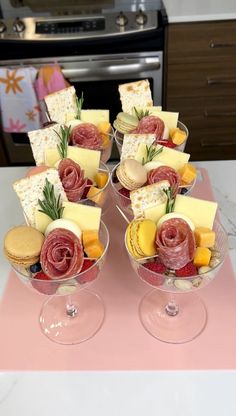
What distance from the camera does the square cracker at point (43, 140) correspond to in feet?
3.13

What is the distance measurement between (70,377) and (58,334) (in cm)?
11

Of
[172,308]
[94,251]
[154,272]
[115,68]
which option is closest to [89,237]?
[94,251]

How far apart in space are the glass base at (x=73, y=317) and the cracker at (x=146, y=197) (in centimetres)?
23

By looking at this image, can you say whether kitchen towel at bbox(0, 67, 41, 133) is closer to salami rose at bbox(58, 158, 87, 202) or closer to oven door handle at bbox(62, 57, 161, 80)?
oven door handle at bbox(62, 57, 161, 80)

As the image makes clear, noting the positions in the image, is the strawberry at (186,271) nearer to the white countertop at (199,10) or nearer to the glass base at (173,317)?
the glass base at (173,317)

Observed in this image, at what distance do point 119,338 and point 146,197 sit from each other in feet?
0.91

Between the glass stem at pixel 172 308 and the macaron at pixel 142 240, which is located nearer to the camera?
the macaron at pixel 142 240

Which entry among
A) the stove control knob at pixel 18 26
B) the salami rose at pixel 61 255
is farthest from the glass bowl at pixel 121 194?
the stove control knob at pixel 18 26

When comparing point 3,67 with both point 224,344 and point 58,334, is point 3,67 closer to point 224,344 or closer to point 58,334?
point 58,334

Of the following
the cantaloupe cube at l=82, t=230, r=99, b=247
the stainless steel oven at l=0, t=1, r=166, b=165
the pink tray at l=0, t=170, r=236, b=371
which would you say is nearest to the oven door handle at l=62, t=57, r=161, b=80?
the stainless steel oven at l=0, t=1, r=166, b=165

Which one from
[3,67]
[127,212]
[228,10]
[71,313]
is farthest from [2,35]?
[71,313]

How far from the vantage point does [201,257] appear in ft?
2.39

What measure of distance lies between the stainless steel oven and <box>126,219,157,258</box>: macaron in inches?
53.8

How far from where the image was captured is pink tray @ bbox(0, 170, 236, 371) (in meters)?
0.77
